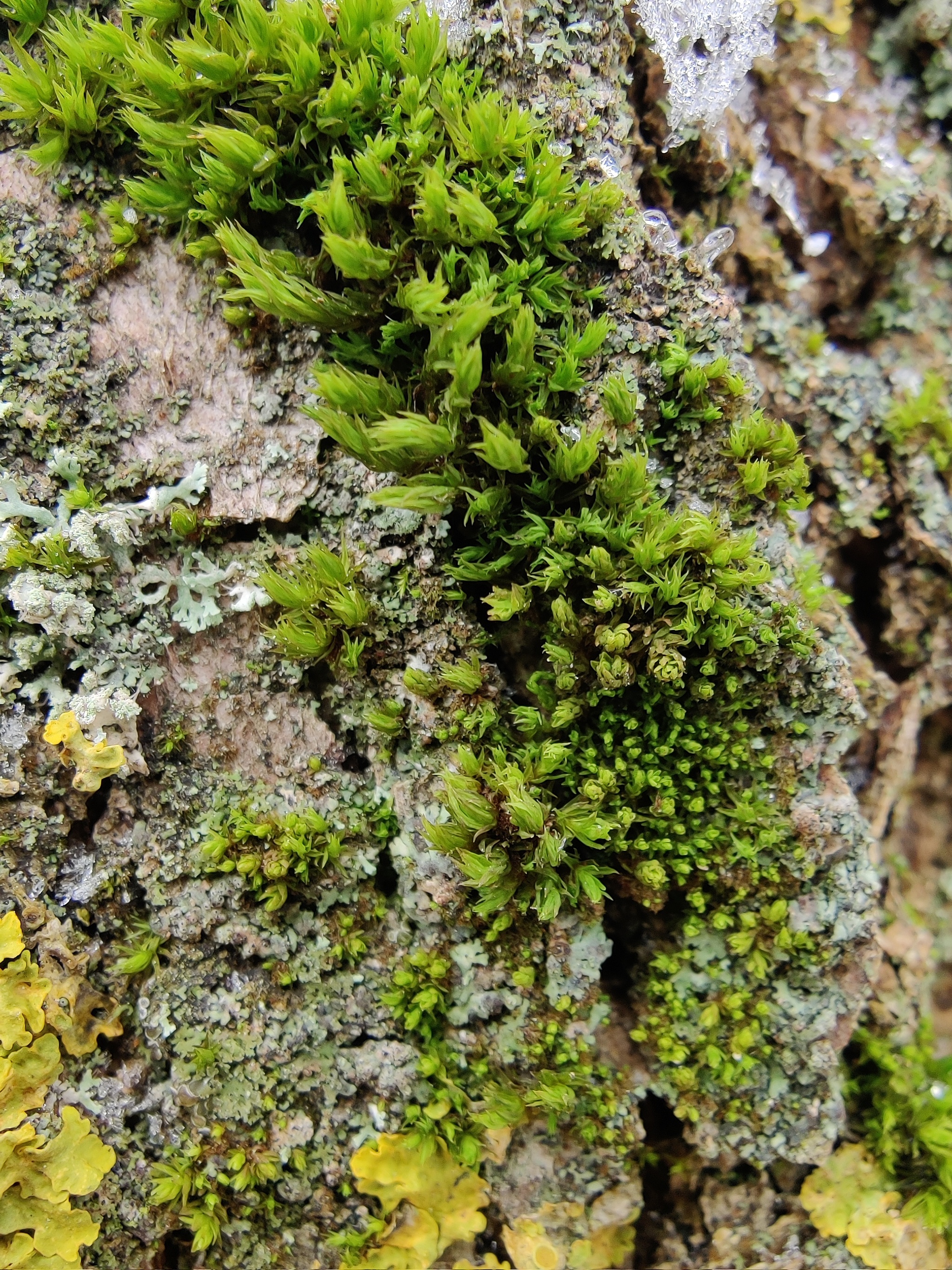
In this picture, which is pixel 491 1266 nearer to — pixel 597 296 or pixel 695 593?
pixel 695 593

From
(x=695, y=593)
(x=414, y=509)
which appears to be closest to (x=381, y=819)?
(x=414, y=509)

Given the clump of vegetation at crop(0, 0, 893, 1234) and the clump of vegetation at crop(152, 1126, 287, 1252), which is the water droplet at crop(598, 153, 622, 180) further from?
the clump of vegetation at crop(152, 1126, 287, 1252)

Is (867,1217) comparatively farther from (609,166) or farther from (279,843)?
(609,166)

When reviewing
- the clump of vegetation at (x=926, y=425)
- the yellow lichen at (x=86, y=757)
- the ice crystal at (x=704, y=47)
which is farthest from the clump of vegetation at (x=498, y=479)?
the clump of vegetation at (x=926, y=425)

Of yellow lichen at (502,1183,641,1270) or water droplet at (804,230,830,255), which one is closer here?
yellow lichen at (502,1183,641,1270)

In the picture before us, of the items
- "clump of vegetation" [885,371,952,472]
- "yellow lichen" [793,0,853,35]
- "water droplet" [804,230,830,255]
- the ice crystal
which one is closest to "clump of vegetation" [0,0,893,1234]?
the ice crystal

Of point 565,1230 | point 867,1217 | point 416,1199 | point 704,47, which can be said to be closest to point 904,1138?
point 867,1217
